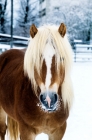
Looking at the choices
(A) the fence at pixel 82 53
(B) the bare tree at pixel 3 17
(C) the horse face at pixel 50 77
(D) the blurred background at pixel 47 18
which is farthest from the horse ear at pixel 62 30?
(B) the bare tree at pixel 3 17

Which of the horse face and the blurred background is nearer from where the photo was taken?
the horse face

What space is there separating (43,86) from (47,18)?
21716mm

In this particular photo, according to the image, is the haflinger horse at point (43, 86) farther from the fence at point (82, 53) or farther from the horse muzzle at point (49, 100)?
the fence at point (82, 53)

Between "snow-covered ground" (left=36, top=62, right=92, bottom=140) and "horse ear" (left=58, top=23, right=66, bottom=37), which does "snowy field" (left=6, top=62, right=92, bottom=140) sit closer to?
"snow-covered ground" (left=36, top=62, right=92, bottom=140)

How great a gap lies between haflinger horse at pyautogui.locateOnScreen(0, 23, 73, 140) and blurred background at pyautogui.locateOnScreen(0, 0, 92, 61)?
16.5 meters

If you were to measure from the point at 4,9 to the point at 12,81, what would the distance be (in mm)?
19674

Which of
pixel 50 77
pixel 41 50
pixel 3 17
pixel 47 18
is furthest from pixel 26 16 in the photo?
pixel 50 77

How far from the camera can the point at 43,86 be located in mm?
1982

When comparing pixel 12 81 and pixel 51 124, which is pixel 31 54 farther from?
pixel 12 81

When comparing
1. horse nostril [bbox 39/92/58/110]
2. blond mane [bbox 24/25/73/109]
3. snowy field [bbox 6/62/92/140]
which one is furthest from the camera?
snowy field [bbox 6/62/92/140]

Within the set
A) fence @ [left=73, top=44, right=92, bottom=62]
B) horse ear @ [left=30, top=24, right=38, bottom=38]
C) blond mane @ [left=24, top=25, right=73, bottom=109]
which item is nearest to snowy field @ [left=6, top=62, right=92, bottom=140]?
blond mane @ [left=24, top=25, right=73, bottom=109]

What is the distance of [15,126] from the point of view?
3.37 m

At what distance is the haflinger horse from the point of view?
201 centimetres

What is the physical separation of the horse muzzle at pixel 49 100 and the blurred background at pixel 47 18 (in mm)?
16978
